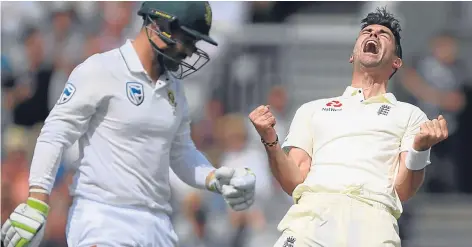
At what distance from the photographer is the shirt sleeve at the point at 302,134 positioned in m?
5.77

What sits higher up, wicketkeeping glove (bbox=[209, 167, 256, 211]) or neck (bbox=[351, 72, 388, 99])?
neck (bbox=[351, 72, 388, 99])

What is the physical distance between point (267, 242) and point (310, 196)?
5.07m

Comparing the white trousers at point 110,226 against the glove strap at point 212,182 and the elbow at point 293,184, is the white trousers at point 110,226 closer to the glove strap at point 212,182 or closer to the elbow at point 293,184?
the glove strap at point 212,182

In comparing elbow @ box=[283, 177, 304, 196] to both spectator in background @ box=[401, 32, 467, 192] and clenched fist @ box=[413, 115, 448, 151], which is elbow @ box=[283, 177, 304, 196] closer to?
clenched fist @ box=[413, 115, 448, 151]

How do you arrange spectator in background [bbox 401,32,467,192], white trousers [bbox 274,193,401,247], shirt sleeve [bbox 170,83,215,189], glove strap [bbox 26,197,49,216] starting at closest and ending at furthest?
white trousers [bbox 274,193,401,247] → glove strap [bbox 26,197,49,216] → shirt sleeve [bbox 170,83,215,189] → spectator in background [bbox 401,32,467,192]

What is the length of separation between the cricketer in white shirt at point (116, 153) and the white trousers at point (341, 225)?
72 centimetres

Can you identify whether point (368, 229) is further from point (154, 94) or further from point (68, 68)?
point (68, 68)

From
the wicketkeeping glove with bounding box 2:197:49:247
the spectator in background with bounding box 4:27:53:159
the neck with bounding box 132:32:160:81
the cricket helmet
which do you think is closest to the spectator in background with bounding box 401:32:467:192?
the spectator in background with bounding box 4:27:53:159

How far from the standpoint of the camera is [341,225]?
212 inches

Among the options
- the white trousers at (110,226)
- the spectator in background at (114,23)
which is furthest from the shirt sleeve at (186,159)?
the spectator in background at (114,23)

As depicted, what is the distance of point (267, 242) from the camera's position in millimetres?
10547

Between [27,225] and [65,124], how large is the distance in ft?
1.93

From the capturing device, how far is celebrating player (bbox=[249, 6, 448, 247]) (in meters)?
5.38

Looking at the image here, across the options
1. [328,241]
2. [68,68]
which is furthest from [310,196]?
[68,68]
